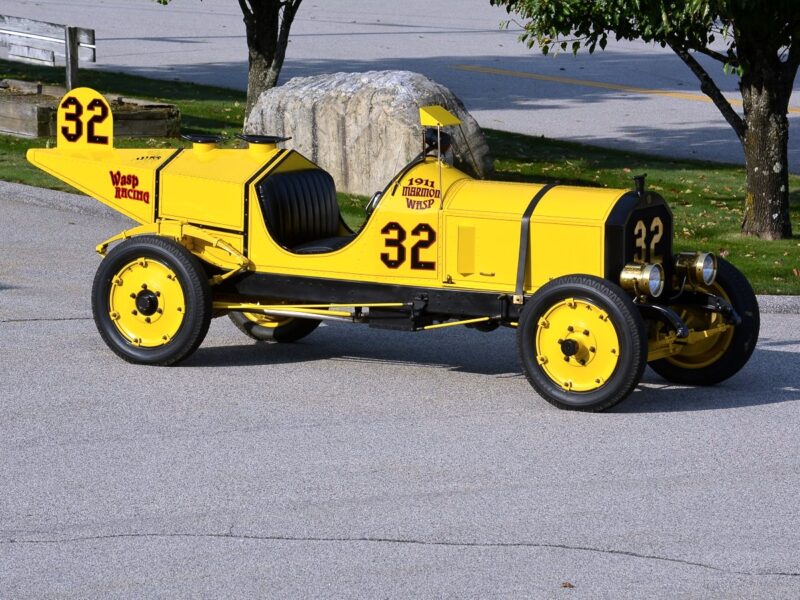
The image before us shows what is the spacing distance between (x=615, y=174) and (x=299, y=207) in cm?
688

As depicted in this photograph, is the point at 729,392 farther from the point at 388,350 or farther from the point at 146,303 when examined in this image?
the point at 146,303

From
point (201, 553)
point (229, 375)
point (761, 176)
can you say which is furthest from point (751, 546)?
point (761, 176)

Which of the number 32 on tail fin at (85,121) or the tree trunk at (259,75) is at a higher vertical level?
the tree trunk at (259,75)

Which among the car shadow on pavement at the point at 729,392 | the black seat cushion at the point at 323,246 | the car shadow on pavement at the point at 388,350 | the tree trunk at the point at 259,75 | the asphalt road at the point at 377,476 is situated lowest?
the asphalt road at the point at 377,476

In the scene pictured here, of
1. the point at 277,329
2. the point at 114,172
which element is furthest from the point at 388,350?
the point at 114,172

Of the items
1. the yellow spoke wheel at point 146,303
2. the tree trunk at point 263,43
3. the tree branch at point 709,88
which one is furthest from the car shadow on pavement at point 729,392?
the tree trunk at point 263,43

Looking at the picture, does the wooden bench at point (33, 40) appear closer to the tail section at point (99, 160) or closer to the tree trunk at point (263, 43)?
the tree trunk at point (263, 43)

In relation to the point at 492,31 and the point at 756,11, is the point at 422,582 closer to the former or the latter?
the point at 756,11

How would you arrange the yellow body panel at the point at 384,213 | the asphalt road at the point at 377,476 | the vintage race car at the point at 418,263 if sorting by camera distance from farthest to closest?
1. the yellow body panel at the point at 384,213
2. the vintage race car at the point at 418,263
3. the asphalt road at the point at 377,476

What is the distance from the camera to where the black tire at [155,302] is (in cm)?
766

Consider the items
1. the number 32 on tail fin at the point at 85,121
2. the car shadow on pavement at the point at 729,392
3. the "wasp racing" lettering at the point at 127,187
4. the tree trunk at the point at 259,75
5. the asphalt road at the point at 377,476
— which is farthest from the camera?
the tree trunk at the point at 259,75

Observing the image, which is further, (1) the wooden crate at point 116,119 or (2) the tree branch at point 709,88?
(1) the wooden crate at point 116,119

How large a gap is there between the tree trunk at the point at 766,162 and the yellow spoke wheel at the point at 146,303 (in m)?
5.53

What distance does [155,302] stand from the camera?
25.5 ft
